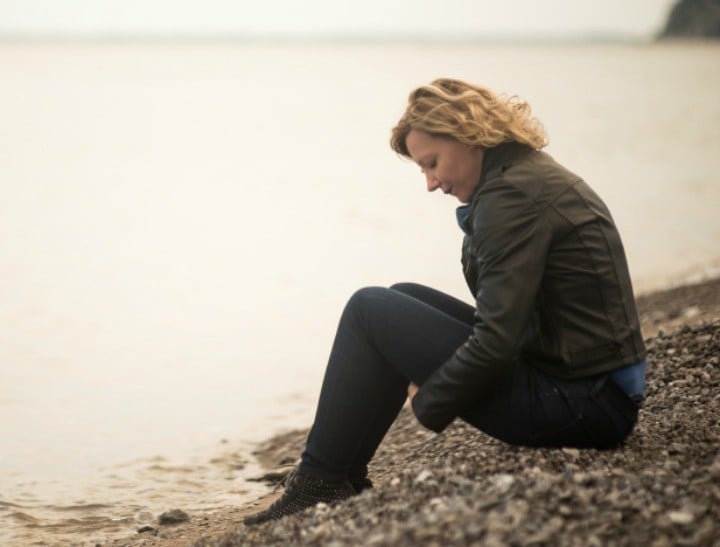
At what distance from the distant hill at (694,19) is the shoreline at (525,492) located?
93.6 meters

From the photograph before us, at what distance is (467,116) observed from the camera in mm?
3873

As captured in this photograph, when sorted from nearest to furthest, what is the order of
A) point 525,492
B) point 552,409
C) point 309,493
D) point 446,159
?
point 525,492, point 552,409, point 446,159, point 309,493

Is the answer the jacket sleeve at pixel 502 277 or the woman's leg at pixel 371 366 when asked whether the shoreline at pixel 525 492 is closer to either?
the woman's leg at pixel 371 366

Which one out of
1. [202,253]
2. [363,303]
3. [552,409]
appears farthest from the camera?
[202,253]

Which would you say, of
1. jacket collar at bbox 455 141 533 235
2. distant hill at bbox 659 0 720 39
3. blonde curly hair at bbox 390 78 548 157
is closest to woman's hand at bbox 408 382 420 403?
jacket collar at bbox 455 141 533 235

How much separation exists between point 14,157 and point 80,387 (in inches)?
1003

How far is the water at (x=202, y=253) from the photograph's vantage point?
27.5 ft

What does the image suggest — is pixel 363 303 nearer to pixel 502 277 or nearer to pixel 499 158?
pixel 502 277

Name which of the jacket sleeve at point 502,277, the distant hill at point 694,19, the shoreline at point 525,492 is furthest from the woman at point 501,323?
the distant hill at point 694,19

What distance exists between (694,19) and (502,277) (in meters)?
97.9

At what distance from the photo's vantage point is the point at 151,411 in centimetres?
1005

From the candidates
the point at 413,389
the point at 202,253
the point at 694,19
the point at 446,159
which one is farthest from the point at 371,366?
the point at 694,19

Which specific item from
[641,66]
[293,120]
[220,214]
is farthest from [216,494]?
[641,66]

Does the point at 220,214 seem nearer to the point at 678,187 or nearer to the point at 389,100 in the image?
the point at 678,187
